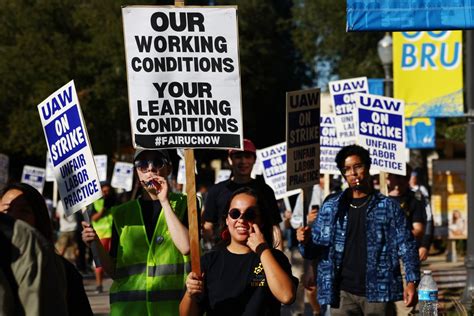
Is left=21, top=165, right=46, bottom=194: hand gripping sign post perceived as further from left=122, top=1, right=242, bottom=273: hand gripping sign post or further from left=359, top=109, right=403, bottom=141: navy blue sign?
left=122, top=1, right=242, bottom=273: hand gripping sign post

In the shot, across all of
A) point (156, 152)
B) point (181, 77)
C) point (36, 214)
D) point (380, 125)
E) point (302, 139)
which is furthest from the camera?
point (380, 125)

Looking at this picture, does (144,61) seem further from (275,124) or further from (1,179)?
(275,124)

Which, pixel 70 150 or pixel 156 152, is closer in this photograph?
pixel 156 152

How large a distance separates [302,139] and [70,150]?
2277 mm

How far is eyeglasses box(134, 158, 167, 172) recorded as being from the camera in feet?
24.3

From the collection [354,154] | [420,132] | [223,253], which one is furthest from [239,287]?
[420,132]

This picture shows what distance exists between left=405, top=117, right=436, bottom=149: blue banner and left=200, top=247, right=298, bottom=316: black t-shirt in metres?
21.8

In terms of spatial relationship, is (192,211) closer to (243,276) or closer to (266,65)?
(243,276)

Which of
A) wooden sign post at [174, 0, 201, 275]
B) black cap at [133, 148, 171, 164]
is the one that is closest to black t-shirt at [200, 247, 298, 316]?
wooden sign post at [174, 0, 201, 275]

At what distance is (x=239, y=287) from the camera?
6184 mm

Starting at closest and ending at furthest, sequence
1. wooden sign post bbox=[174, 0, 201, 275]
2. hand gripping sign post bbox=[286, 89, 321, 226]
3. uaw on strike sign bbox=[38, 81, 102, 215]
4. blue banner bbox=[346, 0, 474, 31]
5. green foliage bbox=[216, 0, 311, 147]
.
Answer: wooden sign post bbox=[174, 0, 201, 275]
uaw on strike sign bbox=[38, 81, 102, 215]
hand gripping sign post bbox=[286, 89, 321, 226]
blue banner bbox=[346, 0, 474, 31]
green foliage bbox=[216, 0, 311, 147]

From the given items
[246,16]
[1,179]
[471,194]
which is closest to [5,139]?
[246,16]

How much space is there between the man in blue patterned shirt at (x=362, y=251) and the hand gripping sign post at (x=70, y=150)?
152 cm

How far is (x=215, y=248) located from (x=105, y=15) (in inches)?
1788
